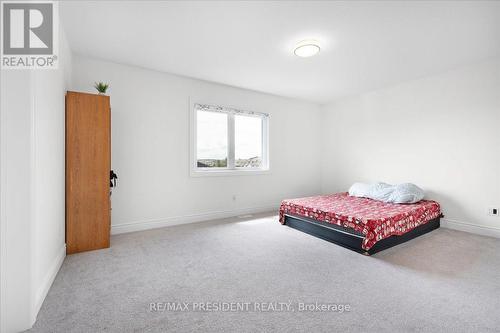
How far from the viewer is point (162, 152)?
374 centimetres

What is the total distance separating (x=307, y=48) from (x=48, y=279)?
348 cm

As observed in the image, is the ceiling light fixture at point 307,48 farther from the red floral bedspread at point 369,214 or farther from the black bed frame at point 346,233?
the black bed frame at point 346,233

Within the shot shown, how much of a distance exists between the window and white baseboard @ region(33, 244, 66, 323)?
2102 mm

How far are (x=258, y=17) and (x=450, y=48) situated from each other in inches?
100

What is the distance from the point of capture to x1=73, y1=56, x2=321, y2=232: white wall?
3.39 m

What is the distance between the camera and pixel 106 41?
2.81 m

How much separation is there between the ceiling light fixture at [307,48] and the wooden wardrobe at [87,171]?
2.41 m

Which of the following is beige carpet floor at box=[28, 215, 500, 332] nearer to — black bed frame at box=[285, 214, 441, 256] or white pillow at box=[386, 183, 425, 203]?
black bed frame at box=[285, 214, 441, 256]

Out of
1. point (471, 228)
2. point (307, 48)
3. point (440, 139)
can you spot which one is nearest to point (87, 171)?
point (307, 48)

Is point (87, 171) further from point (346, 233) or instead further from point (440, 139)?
point (440, 139)

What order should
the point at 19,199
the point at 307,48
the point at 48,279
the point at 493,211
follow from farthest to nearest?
the point at 493,211 < the point at 307,48 < the point at 48,279 < the point at 19,199

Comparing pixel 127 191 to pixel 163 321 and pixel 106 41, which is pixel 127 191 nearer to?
pixel 106 41

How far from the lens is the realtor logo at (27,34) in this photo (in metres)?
1.47

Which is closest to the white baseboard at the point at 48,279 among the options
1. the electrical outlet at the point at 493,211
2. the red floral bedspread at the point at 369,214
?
the red floral bedspread at the point at 369,214
